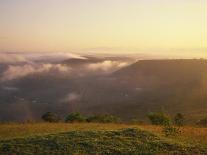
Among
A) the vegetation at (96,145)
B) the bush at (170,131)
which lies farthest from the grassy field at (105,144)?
the bush at (170,131)

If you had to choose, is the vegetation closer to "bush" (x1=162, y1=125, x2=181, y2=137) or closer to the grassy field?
the grassy field

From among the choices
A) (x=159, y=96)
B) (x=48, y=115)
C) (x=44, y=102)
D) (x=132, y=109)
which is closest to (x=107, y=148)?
(x=48, y=115)

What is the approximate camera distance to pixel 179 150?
19.1 m

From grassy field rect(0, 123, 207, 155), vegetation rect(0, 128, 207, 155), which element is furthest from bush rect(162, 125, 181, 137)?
vegetation rect(0, 128, 207, 155)

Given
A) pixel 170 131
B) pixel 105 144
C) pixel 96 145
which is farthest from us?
pixel 170 131

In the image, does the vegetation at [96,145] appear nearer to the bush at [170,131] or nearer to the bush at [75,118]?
the bush at [170,131]

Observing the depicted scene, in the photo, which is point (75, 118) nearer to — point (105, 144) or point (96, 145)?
point (105, 144)

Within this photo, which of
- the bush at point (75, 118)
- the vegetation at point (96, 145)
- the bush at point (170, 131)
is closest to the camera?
the vegetation at point (96, 145)

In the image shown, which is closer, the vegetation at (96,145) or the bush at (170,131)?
the vegetation at (96,145)

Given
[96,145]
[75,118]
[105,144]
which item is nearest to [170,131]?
[105,144]

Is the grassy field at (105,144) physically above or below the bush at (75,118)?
above

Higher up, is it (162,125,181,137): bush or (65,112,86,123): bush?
(162,125,181,137): bush

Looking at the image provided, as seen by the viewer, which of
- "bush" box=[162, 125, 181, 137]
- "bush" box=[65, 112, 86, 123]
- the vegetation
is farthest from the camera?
"bush" box=[65, 112, 86, 123]

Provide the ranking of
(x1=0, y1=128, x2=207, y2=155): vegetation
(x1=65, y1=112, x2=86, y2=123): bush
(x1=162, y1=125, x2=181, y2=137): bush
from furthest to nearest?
(x1=65, y1=112, x2=86, y2=123): bush, (x1=162, y1=125, x2=181, y2=137): bush, (x1=0, y1=128, x2=207, y2=155): vegetation
